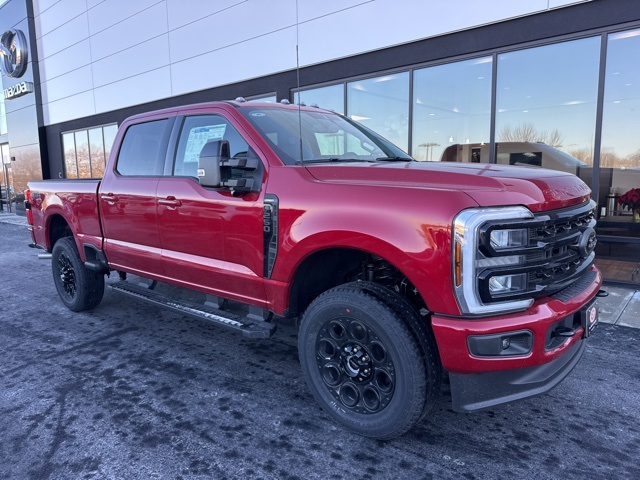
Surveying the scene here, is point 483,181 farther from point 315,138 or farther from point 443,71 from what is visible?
point 443,71

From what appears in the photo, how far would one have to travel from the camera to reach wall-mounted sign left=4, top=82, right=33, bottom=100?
62.5 ft

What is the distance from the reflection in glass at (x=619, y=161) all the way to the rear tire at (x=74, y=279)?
6.65m

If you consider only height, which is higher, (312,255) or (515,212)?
(515,212)

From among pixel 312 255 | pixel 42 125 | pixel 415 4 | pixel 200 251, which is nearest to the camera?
pixel 312 255

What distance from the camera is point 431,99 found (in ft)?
26.6

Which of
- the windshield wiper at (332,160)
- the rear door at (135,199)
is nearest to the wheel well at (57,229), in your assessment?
the rear door at (135,199)

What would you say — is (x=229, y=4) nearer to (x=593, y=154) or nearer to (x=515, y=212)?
(x=593, y=154)

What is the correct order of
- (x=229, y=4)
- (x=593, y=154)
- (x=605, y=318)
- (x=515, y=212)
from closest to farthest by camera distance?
(x=515, y=212)
(x=605, y=318)
(x=593, y=154)
(x=229, y=4)

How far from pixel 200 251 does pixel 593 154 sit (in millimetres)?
5894

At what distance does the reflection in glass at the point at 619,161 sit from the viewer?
20.6 ft

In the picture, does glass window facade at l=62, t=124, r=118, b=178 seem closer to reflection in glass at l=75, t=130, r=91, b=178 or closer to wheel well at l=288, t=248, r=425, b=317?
reflection in glass at l=75, t=130, r=91, b=178

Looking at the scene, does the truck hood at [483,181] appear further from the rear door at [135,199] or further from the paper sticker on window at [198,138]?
the rear door at [135,199]

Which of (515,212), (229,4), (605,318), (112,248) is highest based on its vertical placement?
(229,4)

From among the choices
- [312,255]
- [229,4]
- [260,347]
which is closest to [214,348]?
[260,347]
